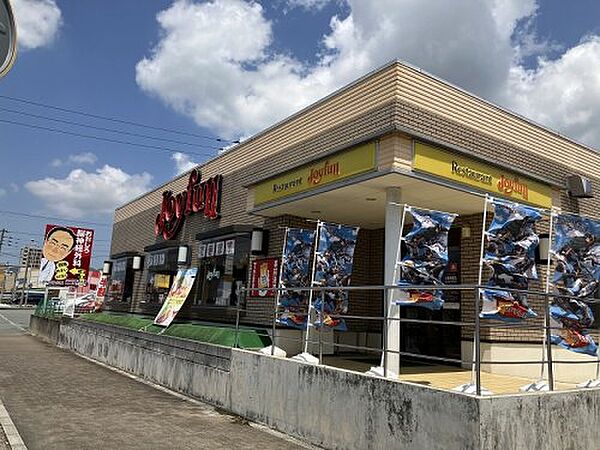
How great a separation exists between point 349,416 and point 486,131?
6.16m

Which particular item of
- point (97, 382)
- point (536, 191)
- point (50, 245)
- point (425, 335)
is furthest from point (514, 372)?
point (50, 245)

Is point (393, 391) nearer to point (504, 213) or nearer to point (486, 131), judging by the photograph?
point (504, 213)

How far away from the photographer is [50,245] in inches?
945

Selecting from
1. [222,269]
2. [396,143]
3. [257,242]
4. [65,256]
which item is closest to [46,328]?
[65,256]

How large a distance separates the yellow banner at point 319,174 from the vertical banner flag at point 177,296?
3.69 metres

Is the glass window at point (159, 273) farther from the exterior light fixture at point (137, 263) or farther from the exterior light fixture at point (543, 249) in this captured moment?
the exterior light fixture at point (543, 249)

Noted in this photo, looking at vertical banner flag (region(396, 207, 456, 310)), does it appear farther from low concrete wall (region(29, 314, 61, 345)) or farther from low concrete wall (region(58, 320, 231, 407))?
low concrete wall (region(29, 314, 61, 345))

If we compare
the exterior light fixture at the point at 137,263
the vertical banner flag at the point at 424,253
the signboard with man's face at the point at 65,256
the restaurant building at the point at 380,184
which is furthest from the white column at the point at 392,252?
the signboard with man's face at the point at 65,256

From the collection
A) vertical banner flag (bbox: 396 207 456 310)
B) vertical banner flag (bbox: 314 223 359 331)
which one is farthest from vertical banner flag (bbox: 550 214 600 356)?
vertical banner flag (bbox: 314 223 359 331)

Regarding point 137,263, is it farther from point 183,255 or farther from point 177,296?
point 177,296

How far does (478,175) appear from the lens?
8.79 m

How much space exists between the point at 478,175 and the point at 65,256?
69.5 ft

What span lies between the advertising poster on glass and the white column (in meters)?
3.48

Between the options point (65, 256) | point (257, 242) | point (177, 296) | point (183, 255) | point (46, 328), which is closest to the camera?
point (257, 242)
